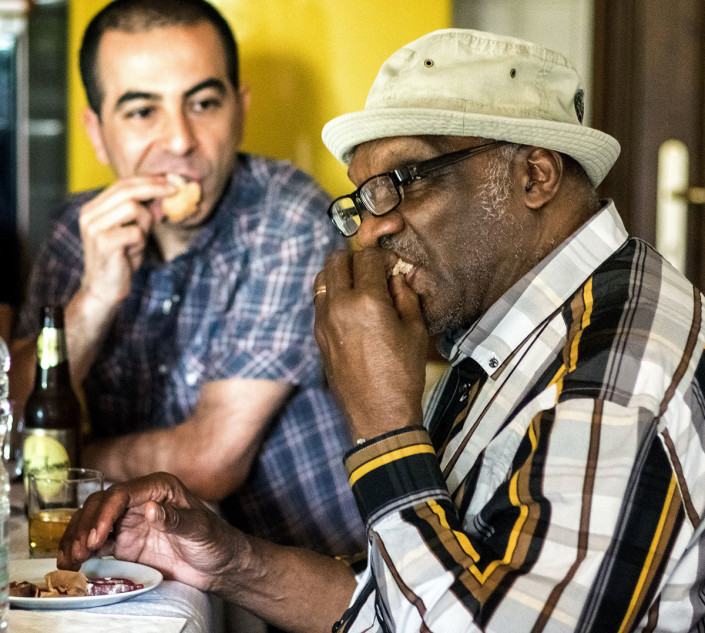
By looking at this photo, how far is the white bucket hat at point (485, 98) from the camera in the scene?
109 centimetres

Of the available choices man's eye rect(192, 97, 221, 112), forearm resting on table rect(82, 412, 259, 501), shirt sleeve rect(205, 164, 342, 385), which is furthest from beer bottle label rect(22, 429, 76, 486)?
man's eye rect(192, 97, 221, 112)

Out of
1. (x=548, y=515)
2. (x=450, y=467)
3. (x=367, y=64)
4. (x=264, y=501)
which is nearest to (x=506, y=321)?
(x=450, y=467)

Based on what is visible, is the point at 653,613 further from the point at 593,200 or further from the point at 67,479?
the point at 67,479

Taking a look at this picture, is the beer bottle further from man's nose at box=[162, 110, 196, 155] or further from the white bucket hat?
man's nose at box=[162, 110, 196, 155]

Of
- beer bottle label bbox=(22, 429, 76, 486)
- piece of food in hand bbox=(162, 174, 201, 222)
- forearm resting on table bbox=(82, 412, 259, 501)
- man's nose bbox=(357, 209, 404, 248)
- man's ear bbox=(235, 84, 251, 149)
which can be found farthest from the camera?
man's ear bbox=(235, 84, 251, 149)

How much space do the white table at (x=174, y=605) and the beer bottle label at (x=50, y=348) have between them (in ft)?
1.10

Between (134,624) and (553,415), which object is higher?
(553,415)

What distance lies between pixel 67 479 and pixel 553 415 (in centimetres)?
65

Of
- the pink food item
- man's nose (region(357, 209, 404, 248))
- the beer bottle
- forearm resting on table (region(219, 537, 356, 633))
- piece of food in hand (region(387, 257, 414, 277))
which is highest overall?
man's nose (region(357, 209, 404, 248))

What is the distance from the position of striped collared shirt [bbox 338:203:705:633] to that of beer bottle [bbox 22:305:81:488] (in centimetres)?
64

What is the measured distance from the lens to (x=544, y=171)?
1125 mm

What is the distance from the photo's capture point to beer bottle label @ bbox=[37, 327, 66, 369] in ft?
4.83

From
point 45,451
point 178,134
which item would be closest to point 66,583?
point 45,451

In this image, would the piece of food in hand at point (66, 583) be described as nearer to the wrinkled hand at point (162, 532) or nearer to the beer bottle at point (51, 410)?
the wrinkled hand at point (162, 532)
